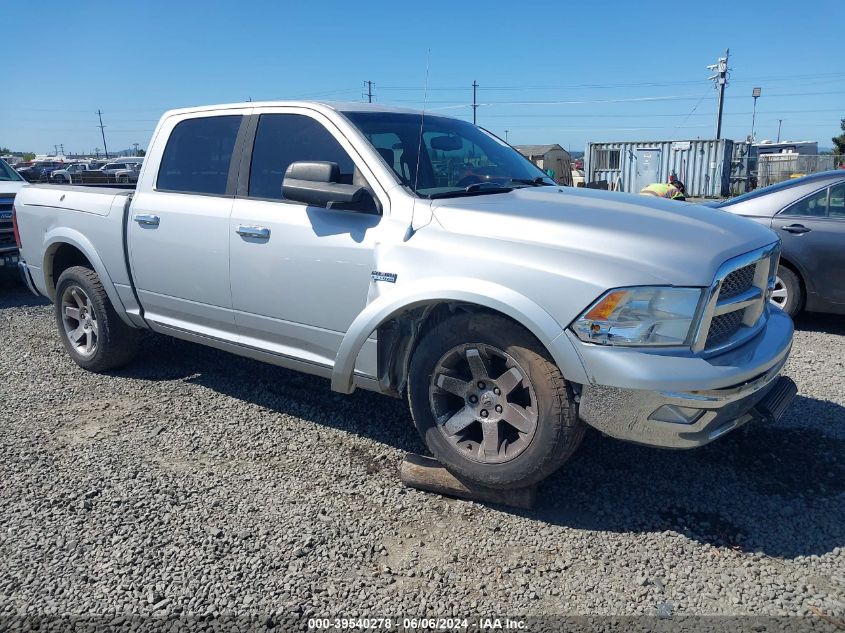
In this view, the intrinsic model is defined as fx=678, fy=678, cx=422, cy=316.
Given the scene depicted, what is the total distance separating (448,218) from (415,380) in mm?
833

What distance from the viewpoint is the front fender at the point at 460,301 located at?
2945 mm

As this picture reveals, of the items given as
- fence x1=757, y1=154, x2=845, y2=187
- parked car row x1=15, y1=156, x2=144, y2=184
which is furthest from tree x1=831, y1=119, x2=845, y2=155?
parked car row x1=15, y1=156, x2=144, y2=184

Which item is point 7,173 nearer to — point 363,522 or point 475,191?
point 475,191

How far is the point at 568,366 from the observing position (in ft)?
9.68

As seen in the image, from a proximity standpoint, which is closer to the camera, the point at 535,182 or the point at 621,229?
the point at 621,229

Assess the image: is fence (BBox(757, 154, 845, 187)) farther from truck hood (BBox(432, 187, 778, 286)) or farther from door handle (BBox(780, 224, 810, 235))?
truck hood (BBox(432, 187, 778, 286))

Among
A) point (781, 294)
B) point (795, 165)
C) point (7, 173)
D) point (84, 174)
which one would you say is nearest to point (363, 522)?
point (781, 294)

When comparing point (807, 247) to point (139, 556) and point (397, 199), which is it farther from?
point (139, 556)

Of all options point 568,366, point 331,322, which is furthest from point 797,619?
point 331,322

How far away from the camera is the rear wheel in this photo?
257 inches

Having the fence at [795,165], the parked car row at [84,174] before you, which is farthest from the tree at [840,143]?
the parked car row at [84,174]

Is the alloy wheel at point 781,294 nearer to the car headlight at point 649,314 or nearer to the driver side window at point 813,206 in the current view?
the driver side window at point 813,206

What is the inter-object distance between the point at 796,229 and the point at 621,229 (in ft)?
14.6

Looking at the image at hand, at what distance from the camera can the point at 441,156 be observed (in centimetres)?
405
